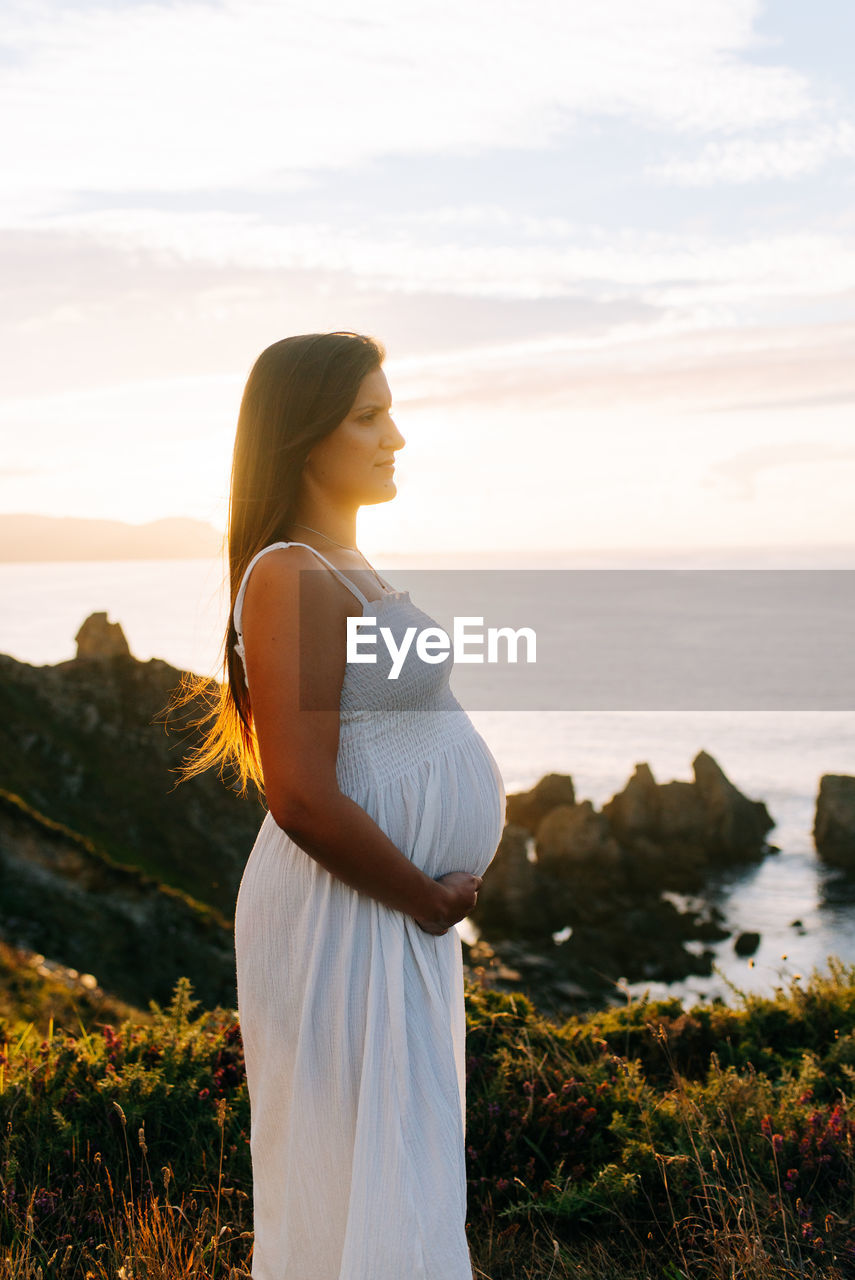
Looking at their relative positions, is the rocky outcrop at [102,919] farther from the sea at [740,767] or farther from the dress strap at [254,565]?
the dress strap at [254,565]

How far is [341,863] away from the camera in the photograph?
92.7 inches

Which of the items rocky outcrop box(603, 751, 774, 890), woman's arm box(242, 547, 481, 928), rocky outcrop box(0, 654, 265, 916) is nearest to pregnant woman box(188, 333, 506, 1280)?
woman's arm box(242, 547, 481, 928)

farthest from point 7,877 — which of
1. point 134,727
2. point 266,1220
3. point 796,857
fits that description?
point 266,1220

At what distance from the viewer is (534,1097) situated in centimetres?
415

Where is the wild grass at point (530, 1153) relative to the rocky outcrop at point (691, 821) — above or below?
below

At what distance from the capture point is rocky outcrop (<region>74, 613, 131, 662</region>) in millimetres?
46375

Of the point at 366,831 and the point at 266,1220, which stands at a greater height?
the point at 366,831

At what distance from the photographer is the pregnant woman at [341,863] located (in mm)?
2328

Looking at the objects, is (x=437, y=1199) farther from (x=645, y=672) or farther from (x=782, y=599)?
(x=782, y=599)

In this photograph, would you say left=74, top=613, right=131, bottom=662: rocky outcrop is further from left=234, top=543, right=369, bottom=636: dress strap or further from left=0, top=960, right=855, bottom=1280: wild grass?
left=234, top=543, right=369, bottom=636: dress strap

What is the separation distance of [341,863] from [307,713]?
34 cm

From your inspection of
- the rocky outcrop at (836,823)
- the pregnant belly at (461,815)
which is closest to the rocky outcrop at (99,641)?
the rocky outcrop at (836,823)

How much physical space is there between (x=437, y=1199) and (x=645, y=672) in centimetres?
7494

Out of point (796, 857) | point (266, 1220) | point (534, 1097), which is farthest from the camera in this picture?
point (796, 857)
